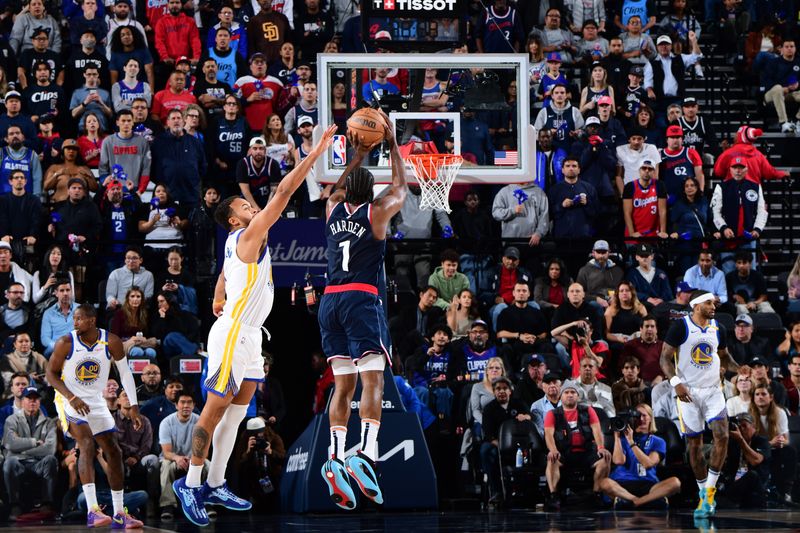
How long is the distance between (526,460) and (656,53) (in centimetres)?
874

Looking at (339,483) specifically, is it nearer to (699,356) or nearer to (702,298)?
(699,356)

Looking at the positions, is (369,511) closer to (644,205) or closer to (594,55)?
(644,205)

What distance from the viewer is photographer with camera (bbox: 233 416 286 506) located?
1469cm

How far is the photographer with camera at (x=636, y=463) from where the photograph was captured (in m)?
14.5

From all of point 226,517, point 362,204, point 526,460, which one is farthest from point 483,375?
point 362,204

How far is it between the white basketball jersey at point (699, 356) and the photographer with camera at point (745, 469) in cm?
108

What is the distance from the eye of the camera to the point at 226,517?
1387 centimetres

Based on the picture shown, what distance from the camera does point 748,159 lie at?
62.4ft

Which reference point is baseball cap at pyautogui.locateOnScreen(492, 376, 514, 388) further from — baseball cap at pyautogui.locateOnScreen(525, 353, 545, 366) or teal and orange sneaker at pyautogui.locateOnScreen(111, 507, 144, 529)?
teal and orange sneaker at pyautogui.locateOnScreen(111, 507, 144, 529)

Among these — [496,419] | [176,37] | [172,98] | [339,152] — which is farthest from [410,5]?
[176,37]

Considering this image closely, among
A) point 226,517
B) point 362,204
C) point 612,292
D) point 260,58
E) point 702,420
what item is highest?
point 260,58

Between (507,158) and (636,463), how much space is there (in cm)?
367

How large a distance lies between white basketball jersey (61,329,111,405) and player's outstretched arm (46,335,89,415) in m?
0.05

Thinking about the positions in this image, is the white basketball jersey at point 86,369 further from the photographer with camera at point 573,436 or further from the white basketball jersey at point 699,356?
the white basketball jersey at point 699,356
